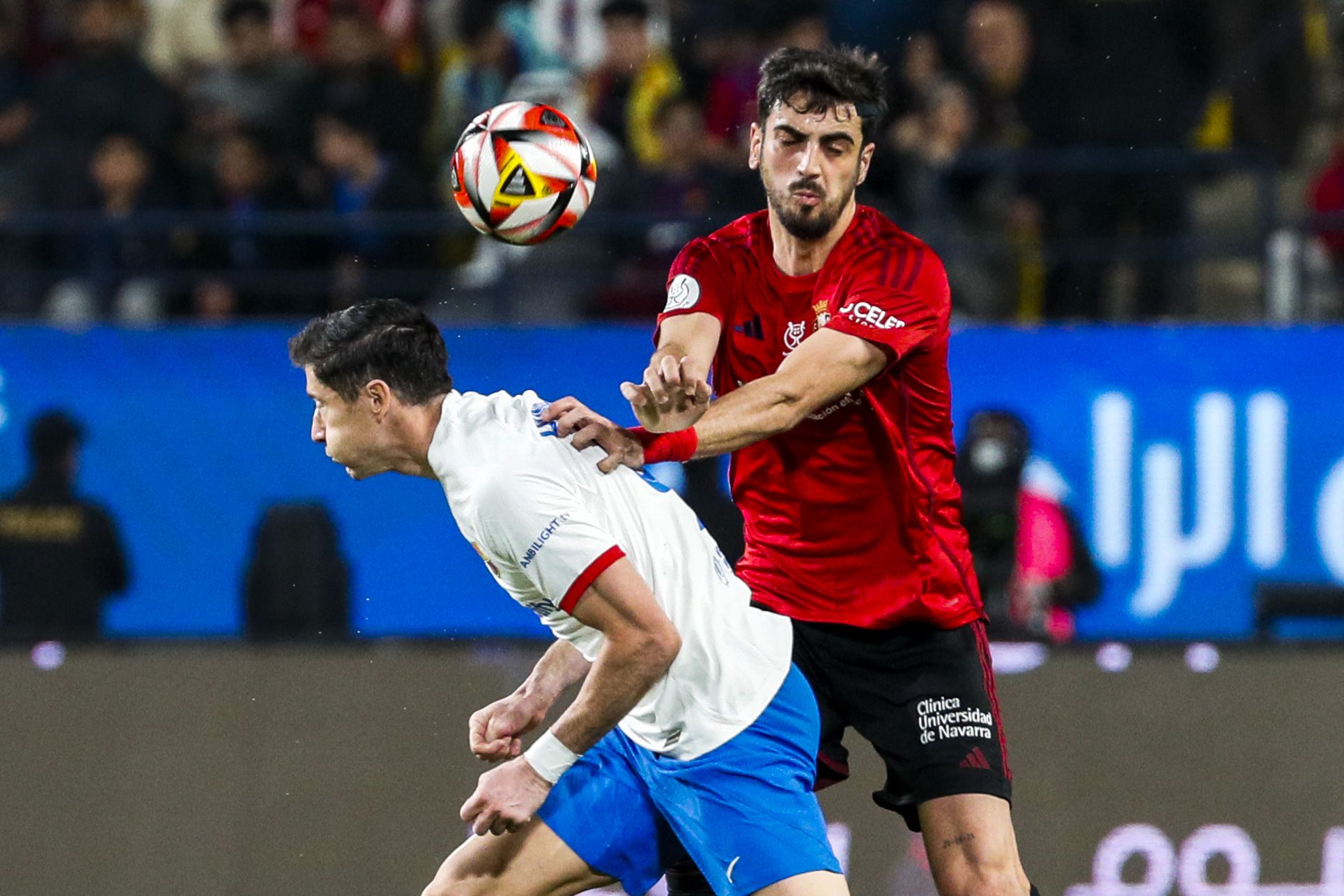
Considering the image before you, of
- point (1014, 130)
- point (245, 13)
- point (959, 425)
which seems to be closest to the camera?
point (959, 425)

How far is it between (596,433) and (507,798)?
2.60ft

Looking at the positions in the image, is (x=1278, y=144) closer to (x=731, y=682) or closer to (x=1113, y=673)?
(x=1113, y=673)

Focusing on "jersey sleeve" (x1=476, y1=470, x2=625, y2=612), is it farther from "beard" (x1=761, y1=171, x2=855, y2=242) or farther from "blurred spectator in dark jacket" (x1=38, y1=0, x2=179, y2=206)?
"blurred spectator in dark jacket" (x1=38, y1=0, x2=179, y2=206)

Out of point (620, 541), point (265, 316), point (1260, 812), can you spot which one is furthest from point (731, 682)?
point (265, 316)

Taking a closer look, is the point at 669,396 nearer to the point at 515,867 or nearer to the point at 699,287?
the point at 699,287

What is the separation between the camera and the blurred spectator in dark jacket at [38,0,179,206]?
10586 millimetres

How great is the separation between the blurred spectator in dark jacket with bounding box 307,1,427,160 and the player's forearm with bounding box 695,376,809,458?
615 centimetres

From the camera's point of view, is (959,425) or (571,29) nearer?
(959,425)

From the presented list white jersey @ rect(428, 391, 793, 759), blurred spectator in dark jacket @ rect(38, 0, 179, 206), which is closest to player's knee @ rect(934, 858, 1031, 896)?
white jersey @ rect(428, 391, 793, 759)

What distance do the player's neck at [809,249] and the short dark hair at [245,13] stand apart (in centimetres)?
682

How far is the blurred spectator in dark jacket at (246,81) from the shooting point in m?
11.0

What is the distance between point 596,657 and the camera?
14.4 feet

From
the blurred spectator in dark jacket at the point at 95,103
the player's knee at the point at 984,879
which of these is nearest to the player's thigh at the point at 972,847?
the player's knee at the point at 984,879

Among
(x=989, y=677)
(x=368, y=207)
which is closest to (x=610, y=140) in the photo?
(x=368, y=207)
